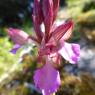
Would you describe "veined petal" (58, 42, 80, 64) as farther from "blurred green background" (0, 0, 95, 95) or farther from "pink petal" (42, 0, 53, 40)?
"blurred green background" (0, 0, 95, 95)

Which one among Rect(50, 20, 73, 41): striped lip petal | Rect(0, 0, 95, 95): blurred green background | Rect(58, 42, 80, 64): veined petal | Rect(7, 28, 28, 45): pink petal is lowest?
Rect(0, 0, 95, 95): blurred green background

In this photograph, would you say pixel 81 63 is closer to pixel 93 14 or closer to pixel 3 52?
pixel 3 52

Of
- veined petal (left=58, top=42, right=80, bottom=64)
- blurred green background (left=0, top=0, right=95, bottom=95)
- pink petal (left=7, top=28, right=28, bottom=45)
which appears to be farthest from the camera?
blurred green background (left=0, top=0, right=95, bottom=95)

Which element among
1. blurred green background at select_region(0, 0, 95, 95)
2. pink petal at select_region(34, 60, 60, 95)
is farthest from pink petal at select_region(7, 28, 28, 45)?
blurred green background at select_region(0, 0, 95, 95)

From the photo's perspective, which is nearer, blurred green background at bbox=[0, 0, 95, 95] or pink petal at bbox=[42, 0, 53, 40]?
pink petal at bbox=[42, 0, 53, 40]

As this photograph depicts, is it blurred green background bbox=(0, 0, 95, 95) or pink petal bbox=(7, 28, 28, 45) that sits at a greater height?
pink petal bbox=(7, 28, 28, 45)

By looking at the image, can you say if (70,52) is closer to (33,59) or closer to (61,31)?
(61,31)
